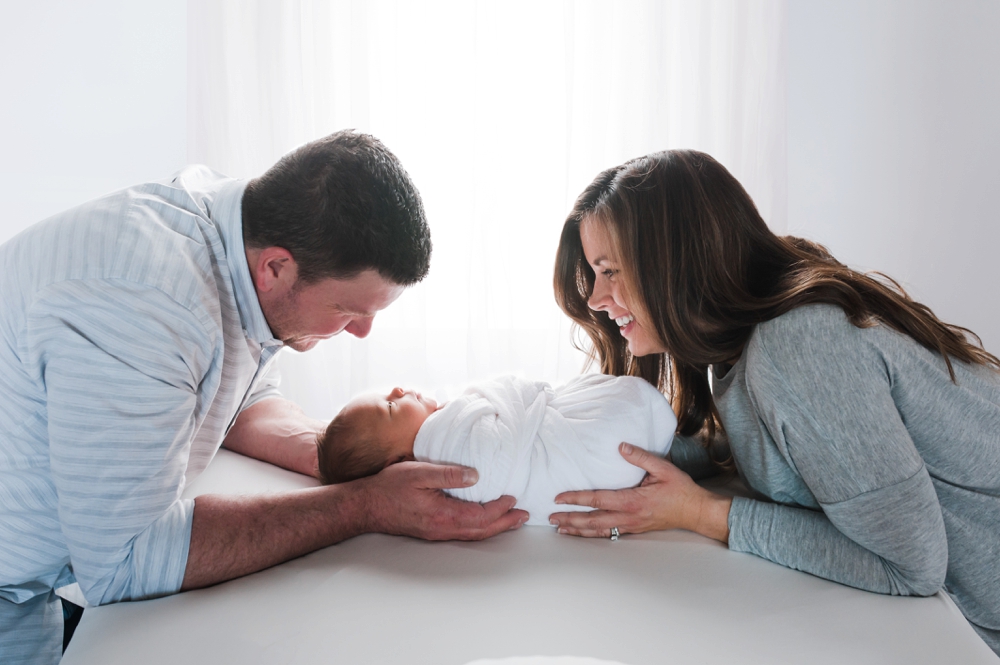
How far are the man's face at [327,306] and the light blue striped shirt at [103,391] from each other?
16cm

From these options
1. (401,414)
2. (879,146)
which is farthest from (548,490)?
(879,146)

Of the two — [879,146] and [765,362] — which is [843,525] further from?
[879,146]

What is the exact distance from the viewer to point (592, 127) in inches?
113

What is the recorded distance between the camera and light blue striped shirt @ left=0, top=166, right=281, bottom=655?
3.24 feet

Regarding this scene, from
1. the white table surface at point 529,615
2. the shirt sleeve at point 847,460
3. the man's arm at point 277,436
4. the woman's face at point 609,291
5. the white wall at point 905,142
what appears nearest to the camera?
the white table surface at point 529,615

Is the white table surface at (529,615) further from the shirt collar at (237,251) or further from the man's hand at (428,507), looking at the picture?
the shirt collar at (237,251)

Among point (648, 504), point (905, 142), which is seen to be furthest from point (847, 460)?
point (905, 142)

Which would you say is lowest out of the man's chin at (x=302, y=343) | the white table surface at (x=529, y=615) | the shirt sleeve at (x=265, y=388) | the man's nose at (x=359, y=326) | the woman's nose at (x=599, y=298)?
the white table surface at (x=529, y=615)

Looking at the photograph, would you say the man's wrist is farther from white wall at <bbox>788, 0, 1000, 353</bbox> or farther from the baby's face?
white wall at <bbox>788, 0, 1000, 353</bbox>

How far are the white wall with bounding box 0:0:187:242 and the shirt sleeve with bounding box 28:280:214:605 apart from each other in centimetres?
211

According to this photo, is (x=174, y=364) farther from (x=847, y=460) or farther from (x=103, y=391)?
(x=847, y=460)

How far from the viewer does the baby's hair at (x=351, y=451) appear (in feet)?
4.54

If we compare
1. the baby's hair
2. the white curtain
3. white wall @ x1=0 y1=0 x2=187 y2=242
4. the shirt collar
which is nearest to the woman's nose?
the baby's hair

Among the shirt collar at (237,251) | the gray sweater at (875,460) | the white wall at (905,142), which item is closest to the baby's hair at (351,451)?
the shirt collar at (237,251)
